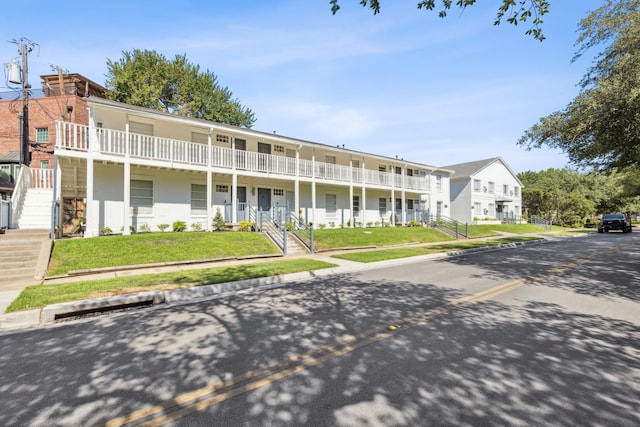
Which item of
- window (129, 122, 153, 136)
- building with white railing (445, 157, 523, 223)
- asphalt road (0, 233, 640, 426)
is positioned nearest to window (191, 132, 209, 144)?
window (129, 122, 153, 136)

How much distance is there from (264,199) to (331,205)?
19.4ft

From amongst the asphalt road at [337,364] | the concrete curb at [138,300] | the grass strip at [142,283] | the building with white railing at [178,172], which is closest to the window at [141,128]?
the building with white railing at [178,172]

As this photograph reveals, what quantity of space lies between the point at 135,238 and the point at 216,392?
1167 centimetres

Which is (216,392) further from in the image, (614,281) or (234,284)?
(614,281)

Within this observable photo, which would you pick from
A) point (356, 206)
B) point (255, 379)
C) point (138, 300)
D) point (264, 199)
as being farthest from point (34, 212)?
point (356, 206)

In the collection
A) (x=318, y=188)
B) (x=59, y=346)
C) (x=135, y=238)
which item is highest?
(x=318, y=188)

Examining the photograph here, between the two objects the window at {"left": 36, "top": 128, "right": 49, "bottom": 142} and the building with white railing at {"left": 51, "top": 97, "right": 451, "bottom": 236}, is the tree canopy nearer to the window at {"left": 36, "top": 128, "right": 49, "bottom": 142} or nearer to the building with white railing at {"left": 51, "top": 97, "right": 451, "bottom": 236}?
the building with white railing at {"left": 51, "top": 97, "right": 451, "bottom": 236}

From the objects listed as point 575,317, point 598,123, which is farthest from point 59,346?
point 598,123

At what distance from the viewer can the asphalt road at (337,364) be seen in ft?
9.01

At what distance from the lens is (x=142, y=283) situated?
8031 millimetres

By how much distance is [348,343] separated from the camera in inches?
167

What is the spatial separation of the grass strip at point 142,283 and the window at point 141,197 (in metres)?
8.28

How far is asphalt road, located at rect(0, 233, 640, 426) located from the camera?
2746 millimetres

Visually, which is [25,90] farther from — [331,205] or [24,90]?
[331,205]
